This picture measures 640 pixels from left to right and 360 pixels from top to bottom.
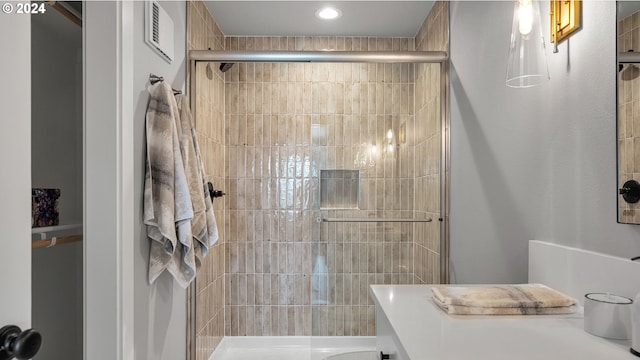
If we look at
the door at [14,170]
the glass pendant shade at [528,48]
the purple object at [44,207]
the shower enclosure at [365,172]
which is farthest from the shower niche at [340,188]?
the door at [14,170]

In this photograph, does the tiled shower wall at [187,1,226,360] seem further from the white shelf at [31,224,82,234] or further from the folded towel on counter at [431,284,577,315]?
the folded towel on counter at [431,284,577,315]

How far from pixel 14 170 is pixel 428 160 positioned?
2.00 m

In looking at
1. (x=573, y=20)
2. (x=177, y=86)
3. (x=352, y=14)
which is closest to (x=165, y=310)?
(x=177, y=86)

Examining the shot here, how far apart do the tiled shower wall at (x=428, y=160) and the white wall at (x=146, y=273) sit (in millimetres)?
1363

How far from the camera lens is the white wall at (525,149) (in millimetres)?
1109

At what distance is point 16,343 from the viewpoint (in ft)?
2.40

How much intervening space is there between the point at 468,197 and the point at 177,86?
5.31 ft

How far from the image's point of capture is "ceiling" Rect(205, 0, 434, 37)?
256 centimetres

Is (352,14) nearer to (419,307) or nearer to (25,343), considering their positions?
(419,307)

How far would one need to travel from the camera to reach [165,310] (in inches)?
74.0

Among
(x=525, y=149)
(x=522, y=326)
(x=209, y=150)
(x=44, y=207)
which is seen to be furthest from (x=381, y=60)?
(x=44, y=207)

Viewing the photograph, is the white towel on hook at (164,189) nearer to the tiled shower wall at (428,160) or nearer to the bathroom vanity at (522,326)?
the bathroom vanity at (522,326)

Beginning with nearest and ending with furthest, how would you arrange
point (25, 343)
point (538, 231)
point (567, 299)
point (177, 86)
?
point (25, 343) < point (567, 299) < point (538, 231) < point (177, 86)

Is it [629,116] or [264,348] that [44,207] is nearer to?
[629,116]
